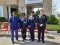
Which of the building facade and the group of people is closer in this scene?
the group of people

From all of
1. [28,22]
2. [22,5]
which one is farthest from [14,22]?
[22,5]

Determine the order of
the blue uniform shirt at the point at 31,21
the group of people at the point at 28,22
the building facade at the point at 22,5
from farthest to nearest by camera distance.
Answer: the building facade at the point at 22,5 < the blue uniform shirt at the point at 31,21 < the group of people at the point at 28,22

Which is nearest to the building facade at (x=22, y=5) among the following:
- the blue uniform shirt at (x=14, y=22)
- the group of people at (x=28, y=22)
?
the group of people at (x=28, y=22)

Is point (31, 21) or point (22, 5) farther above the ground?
point (22, 5)

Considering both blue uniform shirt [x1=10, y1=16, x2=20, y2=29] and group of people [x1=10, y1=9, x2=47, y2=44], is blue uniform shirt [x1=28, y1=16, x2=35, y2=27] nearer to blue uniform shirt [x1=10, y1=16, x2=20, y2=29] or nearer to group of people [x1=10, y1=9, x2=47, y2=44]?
group of people [x1=10, y1=9, x2=47, y2=44]

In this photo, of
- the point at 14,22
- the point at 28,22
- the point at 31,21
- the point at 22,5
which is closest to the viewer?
the point at 14,22

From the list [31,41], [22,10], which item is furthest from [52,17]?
[31,41]

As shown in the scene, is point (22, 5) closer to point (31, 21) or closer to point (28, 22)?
point (28, 22)

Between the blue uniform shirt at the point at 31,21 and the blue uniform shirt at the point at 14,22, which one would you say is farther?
the blue uniform shirt at the point at 31,21

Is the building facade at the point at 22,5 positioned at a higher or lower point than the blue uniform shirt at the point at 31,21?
higher

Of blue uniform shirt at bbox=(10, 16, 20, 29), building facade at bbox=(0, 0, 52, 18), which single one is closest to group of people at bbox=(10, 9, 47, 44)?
blue uniform shirt at bbox=(10, 16, 20, 29)

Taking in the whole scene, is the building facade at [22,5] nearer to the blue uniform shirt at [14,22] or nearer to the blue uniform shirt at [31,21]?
the blue uniform shirt at [31,21]

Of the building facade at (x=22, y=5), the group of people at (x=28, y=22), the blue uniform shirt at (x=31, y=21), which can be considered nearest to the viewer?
the group of people at (x=28, y=22)

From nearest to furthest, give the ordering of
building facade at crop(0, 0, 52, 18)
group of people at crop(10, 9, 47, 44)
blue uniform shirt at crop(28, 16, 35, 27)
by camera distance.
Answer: group of people at crop(10, 9, 47, 44) < blue uniform shirt at crop(28, 16, 35, 27) < building facade at crop(0, 0, 52, 18)
